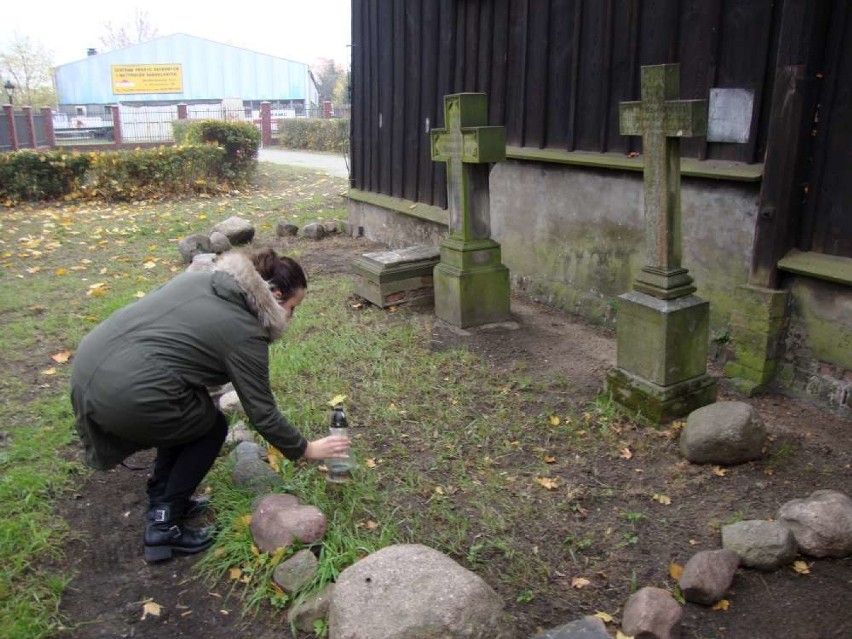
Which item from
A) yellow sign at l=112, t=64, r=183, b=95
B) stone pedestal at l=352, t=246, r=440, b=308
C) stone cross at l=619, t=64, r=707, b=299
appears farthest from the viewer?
yellow sign at l=112, t=64, r=183, b=95

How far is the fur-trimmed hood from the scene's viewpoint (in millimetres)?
3115

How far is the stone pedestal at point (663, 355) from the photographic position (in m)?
4.35

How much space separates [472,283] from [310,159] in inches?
820

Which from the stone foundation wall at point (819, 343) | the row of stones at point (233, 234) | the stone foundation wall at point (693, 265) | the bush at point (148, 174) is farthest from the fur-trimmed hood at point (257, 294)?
the bush at point (148, 174)

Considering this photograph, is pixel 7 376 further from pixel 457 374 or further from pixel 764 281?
pixel 764 281

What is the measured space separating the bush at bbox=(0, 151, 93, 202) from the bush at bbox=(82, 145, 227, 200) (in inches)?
12.1

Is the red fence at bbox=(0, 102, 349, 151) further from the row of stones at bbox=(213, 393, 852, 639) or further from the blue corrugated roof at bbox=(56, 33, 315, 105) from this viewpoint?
the row of stones at bbox=(213, 393, 852, 639)

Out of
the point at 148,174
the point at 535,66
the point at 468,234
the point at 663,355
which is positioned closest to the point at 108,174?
the point at 148,174

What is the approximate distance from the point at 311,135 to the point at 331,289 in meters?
24.6

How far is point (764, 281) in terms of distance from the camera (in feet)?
15.4

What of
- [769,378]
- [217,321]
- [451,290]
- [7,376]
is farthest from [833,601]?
[7,376]

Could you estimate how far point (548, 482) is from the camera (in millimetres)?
→ 3834

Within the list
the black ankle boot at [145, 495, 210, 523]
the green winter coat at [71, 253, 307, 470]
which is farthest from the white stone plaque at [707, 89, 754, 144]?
the black ankle boot at [145, 495, 210, 523]

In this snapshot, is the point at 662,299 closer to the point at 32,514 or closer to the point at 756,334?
the point at 756,334
